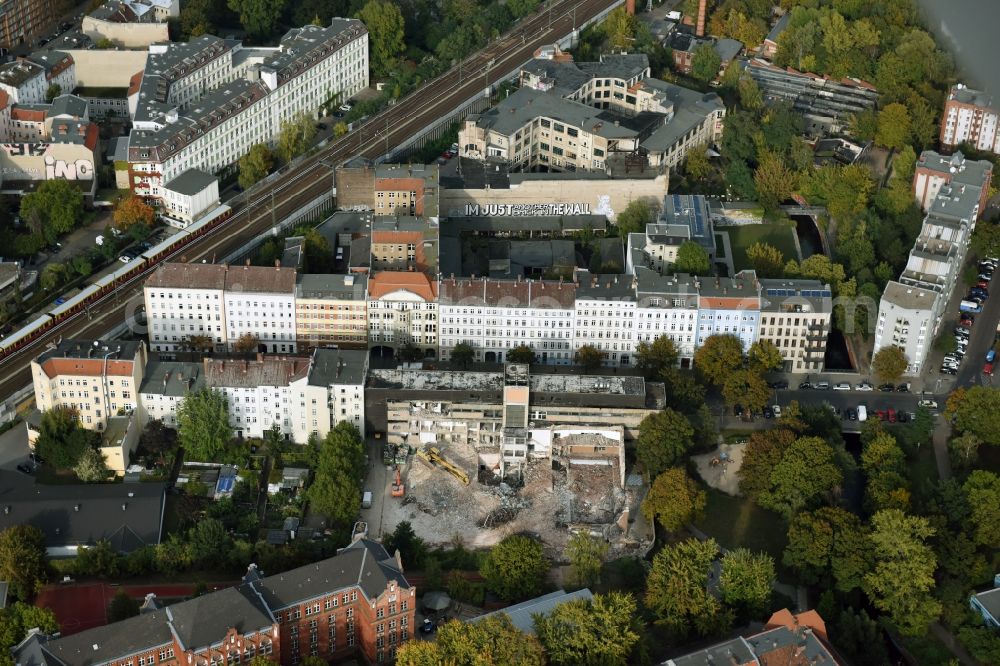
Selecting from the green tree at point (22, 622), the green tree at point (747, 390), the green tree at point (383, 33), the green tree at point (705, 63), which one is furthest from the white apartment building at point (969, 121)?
the green tree at point (22, 622)

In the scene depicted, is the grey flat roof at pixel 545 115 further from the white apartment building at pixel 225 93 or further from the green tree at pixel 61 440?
the green tree at pixel 61 440

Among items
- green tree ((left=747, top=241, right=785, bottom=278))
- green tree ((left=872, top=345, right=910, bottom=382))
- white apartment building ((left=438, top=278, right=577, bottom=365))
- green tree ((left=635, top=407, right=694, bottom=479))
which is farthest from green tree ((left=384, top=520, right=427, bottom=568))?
green tree ((left=747, top=241, right=785, bottom=278))

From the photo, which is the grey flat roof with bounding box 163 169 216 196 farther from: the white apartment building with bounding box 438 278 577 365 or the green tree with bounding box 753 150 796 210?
the green tree with bounding box 753 150 796 210

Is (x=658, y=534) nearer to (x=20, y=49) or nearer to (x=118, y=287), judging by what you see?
(x=118, y=287)

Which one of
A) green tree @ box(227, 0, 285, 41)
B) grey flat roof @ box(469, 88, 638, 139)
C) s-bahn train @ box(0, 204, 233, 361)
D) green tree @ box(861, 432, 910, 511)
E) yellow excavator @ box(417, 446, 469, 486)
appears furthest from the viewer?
green tree @ box(227, 0, 285, 41)

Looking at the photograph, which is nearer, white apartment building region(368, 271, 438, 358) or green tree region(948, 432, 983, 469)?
green tree region(948, 432, 983, 469)

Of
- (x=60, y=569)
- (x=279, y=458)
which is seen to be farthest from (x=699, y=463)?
(x=60, y=569)
